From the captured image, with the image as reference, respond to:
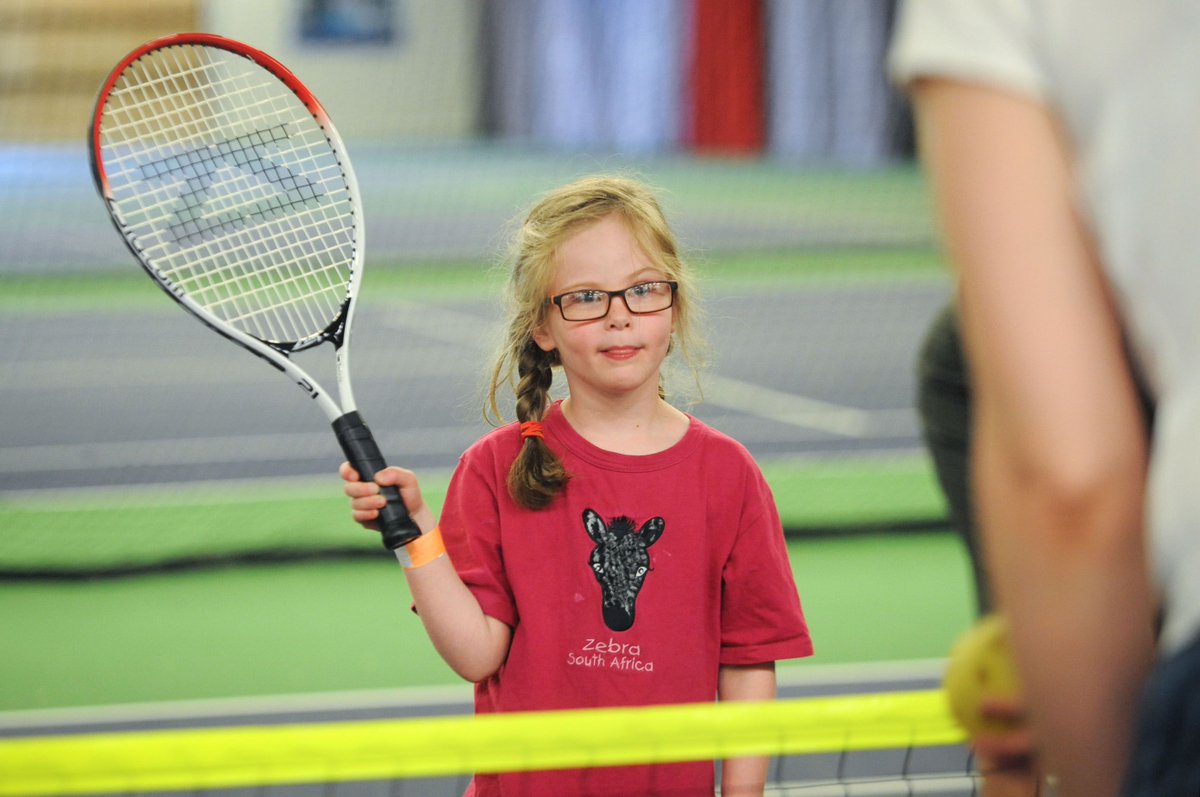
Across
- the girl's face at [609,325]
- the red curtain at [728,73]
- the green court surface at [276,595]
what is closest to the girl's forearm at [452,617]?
the girl's face at [609,325]

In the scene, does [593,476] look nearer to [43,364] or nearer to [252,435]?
[252,435]

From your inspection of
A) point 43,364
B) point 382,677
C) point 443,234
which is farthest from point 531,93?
point 382,677

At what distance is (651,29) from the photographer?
19.0m

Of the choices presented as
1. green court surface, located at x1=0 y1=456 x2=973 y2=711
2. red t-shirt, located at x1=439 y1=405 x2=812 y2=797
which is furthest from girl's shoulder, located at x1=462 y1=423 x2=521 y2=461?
green court surface, located at x1=0 y1=456 x2=973 y2=711

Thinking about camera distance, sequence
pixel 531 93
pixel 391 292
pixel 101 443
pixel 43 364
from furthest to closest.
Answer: pixel 531 93, pixel 391 292, pixel 43 364, pixel 101 443

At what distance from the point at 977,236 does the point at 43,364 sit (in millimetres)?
Answer: 8249

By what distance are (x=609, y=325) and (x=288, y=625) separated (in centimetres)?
246

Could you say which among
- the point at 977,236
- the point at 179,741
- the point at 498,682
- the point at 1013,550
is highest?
the point at 977,236

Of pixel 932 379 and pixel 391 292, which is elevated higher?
pixel 932 379

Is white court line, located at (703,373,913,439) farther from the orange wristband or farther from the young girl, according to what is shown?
the orange wristband

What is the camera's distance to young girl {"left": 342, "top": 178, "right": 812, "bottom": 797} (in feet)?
5.66

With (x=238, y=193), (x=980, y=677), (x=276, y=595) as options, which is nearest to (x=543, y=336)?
(x=238, y=193)

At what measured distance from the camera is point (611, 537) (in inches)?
69.5

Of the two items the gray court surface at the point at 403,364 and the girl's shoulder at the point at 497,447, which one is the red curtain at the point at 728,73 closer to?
the gray court surface at the point at 403,364
